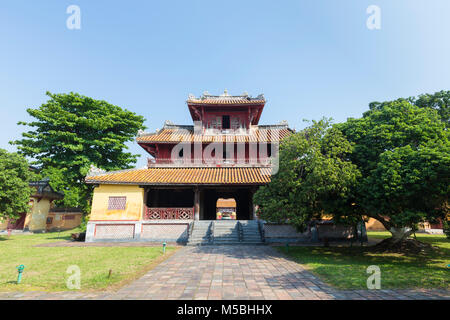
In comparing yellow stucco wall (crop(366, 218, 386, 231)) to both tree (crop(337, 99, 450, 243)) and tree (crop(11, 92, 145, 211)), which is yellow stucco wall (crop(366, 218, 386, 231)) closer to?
tree (crop(337, 99, 450, 243))

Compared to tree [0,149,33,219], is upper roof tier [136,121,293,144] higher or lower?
higher

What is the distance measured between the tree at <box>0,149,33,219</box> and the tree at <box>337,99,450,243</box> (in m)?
19.7

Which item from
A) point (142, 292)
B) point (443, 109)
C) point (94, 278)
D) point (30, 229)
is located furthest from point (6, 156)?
point (443, 109)

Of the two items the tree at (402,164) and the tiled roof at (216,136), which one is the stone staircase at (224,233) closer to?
the tree at (402,164)

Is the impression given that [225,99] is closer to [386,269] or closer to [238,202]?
[238,202]

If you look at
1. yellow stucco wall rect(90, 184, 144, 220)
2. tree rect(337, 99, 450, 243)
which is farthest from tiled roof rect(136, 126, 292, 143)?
tree rect(337, 99, 450, 243)

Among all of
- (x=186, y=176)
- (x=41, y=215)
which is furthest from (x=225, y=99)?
(x=41, y=215)

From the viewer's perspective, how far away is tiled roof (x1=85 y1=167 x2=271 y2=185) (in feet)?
46.3

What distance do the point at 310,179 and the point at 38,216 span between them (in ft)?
89.4

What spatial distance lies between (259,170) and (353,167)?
789 centimetres

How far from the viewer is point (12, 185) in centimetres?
1351

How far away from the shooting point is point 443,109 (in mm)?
18078

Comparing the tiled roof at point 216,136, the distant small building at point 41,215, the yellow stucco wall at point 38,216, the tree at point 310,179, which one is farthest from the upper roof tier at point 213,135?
the yellow stucco wall at point 38,216

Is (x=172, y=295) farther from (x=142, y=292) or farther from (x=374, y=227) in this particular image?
(x=374, y=227)
